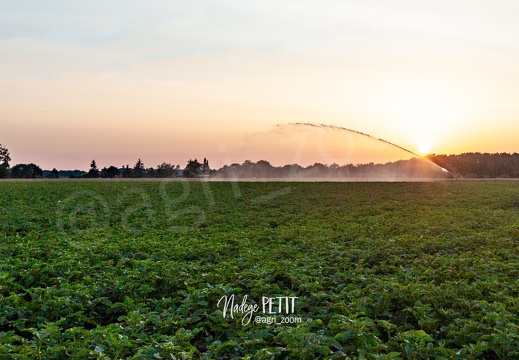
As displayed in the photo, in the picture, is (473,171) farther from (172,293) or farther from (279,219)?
(172,293)

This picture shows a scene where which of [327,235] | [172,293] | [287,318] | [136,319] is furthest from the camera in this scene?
[327,235]

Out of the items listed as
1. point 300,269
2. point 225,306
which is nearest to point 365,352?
point 225,306

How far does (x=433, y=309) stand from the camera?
7066mm

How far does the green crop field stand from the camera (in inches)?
213

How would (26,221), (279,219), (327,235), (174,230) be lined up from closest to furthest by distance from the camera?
(327,235), (174,230), (26,221), (279,219)

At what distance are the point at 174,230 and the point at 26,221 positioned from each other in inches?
241

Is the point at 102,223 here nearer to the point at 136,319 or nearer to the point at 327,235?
the point at 327,235

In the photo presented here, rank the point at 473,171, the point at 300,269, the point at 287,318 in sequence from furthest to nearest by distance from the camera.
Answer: the point at 473,171 → the point at 300,269 → the point at 287,318

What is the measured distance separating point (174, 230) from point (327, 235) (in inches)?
199

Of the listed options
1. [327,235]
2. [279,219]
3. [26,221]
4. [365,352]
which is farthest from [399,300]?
[26,221]

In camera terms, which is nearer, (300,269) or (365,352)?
(365,352)

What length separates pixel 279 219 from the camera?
19.5 meters

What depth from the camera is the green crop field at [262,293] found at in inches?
213

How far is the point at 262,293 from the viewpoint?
24.6 ft
